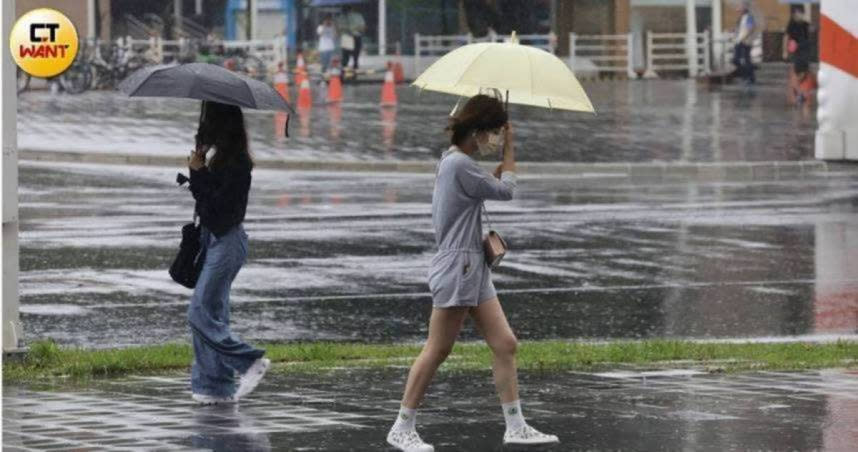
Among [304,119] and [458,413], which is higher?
[304,119]

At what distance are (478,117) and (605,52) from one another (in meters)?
50.1

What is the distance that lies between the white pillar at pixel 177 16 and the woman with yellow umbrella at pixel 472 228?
1907 inches

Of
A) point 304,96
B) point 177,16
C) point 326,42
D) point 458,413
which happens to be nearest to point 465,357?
point 458,413

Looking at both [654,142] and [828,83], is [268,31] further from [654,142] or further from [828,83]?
[828,83]

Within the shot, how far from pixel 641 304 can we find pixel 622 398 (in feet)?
17.8

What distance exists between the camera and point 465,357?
40.4 feet

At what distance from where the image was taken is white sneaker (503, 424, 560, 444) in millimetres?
8797

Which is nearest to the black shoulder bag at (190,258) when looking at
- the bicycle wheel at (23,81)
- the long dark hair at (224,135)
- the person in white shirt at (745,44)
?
the long dark hair at (224,135)

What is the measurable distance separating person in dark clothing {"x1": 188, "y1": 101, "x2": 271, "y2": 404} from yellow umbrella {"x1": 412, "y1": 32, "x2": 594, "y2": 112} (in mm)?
1485

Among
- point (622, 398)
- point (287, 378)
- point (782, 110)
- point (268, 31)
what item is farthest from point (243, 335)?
point (268, 31)

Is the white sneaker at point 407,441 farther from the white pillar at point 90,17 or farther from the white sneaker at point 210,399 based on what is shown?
the white pillar at point 90,17

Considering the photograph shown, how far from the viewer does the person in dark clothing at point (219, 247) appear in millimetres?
10352

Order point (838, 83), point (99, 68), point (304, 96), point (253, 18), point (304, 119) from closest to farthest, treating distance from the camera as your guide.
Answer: point (838, 83)
point (304, 119)
point (304, 96)
point (99, 68)
point (253, 18)

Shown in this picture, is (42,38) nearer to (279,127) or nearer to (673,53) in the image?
(279,127)
